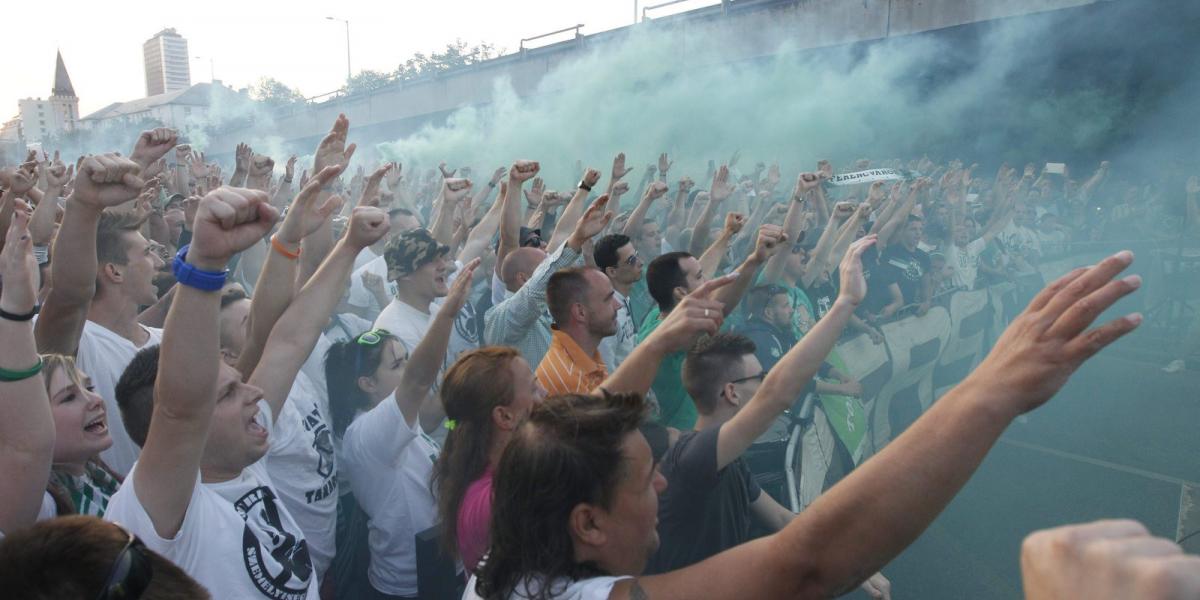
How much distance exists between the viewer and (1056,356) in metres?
1.16

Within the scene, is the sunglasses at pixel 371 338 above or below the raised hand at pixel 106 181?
below

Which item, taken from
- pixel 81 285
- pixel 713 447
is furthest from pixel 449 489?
pixel 81 285

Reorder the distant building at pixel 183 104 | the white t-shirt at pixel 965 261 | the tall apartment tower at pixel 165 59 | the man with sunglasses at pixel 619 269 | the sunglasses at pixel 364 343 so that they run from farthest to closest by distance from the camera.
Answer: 1. the tall apartment tower at pixel 165 59
2. the distant building at pixel 183 104
3. the white t-shirt at pixel 965 261
4. the man with sunglasses at pixel 619 269
5. the sunglasses at pixel 364 343

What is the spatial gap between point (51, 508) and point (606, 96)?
17.5 meters

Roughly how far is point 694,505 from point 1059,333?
1484mm

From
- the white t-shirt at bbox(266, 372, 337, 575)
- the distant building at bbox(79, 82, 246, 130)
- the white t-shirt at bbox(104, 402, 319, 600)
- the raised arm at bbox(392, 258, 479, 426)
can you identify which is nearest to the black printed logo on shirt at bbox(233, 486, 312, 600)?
the white t-shirt at bbox(104, 402, 319, 600)

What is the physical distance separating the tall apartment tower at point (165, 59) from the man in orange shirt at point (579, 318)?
11513 cm

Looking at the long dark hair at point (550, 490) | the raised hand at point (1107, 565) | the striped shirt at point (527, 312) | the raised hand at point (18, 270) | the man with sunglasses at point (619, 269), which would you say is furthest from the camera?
the man with sunglasses at point (619, 269)

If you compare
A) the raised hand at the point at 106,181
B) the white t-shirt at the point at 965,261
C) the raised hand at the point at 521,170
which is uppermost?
the raised hand at the point at 106,181

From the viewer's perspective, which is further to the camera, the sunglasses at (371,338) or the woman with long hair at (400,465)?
the sunglasses at (371,338)

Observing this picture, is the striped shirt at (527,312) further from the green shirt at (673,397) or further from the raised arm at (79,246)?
the raised arm at (79,246)

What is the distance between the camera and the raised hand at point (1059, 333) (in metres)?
1.12

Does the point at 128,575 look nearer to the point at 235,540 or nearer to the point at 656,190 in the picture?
the point at 235,540

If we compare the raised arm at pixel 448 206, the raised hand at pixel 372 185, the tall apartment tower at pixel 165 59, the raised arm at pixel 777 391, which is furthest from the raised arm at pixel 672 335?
the tall apartment tower at pixel 165 59
